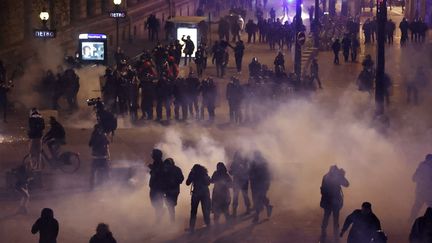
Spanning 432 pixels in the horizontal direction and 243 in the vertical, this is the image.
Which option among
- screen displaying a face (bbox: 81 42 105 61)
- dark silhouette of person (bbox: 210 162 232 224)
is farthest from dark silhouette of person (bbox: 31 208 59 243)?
screen displaying a face (bbox: 81 42 105 61)

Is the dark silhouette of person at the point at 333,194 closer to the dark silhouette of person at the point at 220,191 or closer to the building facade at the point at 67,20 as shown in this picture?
the dark silhouette of person at the point at 220,191

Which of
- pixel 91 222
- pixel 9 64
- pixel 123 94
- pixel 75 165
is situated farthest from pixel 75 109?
pixel 91 222

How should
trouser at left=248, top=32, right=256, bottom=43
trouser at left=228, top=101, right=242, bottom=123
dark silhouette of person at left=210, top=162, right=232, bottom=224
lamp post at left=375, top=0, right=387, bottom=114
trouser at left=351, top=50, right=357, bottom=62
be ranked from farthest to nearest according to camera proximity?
trouser at left=248, top=32, right=256, bottom=43, trouser at left=351, top=50, right=357, bottom=62, trouser at left=228, top=101, right=242, bottom=123, lamp post at left=375, top=0, right=387, bottom=114, dark silhouette of person at left=210, top=162, right=232, bottom=224

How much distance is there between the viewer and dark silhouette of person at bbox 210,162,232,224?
17234 millimetres

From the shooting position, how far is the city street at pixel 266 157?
1731 centimetres

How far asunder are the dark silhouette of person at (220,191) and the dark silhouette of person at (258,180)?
1.66ft

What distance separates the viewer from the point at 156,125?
2753 centimetres

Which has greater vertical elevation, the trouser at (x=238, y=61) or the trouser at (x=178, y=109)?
the trouser at (x=238, y=61)

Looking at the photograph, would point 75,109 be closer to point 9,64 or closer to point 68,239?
point 9,64

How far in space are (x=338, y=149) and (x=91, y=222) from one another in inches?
332

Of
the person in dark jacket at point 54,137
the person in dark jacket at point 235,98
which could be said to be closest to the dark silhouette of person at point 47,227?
the person in dark jacket at point 54,137

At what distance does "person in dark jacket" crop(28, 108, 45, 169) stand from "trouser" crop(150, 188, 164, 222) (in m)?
4.63

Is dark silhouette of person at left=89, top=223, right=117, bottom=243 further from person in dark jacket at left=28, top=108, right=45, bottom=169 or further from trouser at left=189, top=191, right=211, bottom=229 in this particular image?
person in dark jacket at left=28, top=108, right=45, bottom=169

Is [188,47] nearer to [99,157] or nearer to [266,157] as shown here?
[266,157]
